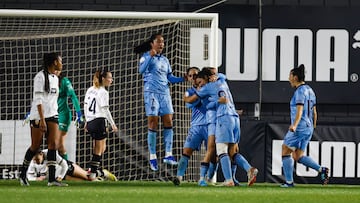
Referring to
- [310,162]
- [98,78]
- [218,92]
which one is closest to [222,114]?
[218,92]

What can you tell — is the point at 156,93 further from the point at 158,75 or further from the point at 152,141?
the point at 152,141

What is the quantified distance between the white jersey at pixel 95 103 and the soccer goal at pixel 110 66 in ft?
4.59

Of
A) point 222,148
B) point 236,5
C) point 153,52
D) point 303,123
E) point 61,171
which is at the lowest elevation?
point 61,171

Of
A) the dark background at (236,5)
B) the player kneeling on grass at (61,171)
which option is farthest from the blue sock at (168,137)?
the dark background at (236,5)

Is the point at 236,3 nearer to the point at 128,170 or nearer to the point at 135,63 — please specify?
the point at 135,63

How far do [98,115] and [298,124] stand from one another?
3128 millimetres

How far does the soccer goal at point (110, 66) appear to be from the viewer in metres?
21.4

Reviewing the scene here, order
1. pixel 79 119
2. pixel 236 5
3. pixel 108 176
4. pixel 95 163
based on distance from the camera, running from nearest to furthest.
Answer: pixel 95 163, pixel 79 119, pixel 108 176, pixel 236 5

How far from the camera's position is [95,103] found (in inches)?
793

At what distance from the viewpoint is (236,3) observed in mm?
22344

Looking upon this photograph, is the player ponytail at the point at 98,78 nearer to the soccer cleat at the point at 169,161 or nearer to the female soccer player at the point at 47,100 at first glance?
the soccer cleat at the point at 169,161

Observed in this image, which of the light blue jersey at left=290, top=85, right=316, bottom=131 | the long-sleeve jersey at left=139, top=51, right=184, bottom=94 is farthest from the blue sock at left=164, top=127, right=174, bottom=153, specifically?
the light blue jersey at left=290, top=85, right=316, bottom=131

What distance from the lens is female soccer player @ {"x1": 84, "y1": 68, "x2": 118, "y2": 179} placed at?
20.0 meters

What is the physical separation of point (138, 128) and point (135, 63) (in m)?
1.09
